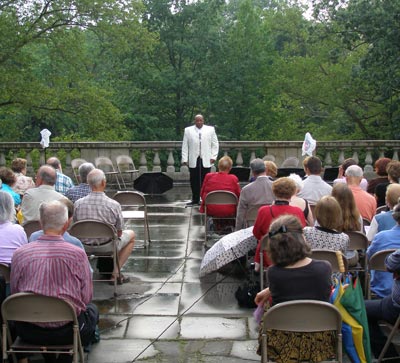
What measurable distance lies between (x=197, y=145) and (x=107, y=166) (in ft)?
12.4

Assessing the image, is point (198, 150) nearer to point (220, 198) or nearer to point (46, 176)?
point (220, 198)

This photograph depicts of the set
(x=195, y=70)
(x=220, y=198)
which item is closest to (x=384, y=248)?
(x=220, y=198)

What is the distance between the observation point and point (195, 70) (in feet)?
116

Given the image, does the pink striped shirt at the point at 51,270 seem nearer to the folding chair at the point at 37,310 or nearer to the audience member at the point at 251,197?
the folding chair at the point at 37,310

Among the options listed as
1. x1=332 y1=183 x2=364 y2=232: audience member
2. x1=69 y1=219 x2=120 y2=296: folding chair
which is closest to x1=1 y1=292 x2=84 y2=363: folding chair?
x1=69 y1=219 x2=120 y2=296: folding chair

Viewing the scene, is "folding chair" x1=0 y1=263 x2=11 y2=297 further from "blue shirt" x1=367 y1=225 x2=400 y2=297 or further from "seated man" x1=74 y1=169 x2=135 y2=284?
"blue shirt" x1=367 y1=225 x2=400 y2=297

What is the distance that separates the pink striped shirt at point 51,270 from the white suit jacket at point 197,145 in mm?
8442

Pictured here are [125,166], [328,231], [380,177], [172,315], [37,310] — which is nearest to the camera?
[37,310]

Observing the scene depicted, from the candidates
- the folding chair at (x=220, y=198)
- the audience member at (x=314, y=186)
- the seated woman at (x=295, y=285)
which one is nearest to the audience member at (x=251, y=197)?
the audience member at (x=314, y=186)

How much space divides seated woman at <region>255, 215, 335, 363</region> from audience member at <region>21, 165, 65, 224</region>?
12.9ft

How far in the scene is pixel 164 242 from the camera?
999cm

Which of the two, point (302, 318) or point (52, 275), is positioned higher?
point (52, 275)

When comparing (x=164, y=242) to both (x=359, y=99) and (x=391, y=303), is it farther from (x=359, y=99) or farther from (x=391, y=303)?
(x=359, y=99)

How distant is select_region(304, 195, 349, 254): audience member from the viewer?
225 inches
